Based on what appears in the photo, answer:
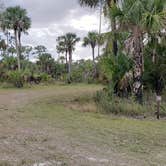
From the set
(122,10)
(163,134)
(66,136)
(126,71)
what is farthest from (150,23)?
(66,136)

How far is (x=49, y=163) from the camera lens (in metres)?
5.30

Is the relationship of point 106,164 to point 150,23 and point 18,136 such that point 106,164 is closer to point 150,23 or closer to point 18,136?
point 18,136

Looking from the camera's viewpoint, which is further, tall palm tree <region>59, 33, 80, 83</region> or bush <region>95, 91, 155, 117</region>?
tall palm tree <region>59, 33, 80, 83</region>

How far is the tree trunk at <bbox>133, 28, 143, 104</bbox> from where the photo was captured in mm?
13289

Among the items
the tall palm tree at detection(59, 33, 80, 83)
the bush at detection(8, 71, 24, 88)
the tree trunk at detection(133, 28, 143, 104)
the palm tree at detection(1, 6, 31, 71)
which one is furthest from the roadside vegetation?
the tall palm tree at detection(59, 33, 80, 83)

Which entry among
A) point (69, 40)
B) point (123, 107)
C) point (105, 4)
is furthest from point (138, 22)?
point (69, 40)

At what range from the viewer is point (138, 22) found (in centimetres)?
1279

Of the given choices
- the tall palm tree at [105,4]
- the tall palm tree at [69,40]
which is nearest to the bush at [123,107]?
the tall palm tree at [105,4]

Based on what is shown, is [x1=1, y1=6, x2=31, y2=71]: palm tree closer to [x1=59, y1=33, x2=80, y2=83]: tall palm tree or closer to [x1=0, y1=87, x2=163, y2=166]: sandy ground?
[x1=59, y1=33, x2=80, y2=83]: tall palm tree

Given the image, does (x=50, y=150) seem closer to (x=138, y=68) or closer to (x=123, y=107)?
(x=123, y=107)

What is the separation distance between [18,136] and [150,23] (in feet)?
24.1

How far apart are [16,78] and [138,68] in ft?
61.4

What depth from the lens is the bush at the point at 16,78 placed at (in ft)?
98.6

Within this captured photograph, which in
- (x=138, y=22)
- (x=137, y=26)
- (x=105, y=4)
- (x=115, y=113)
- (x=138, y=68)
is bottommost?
(x=115, y=113)
